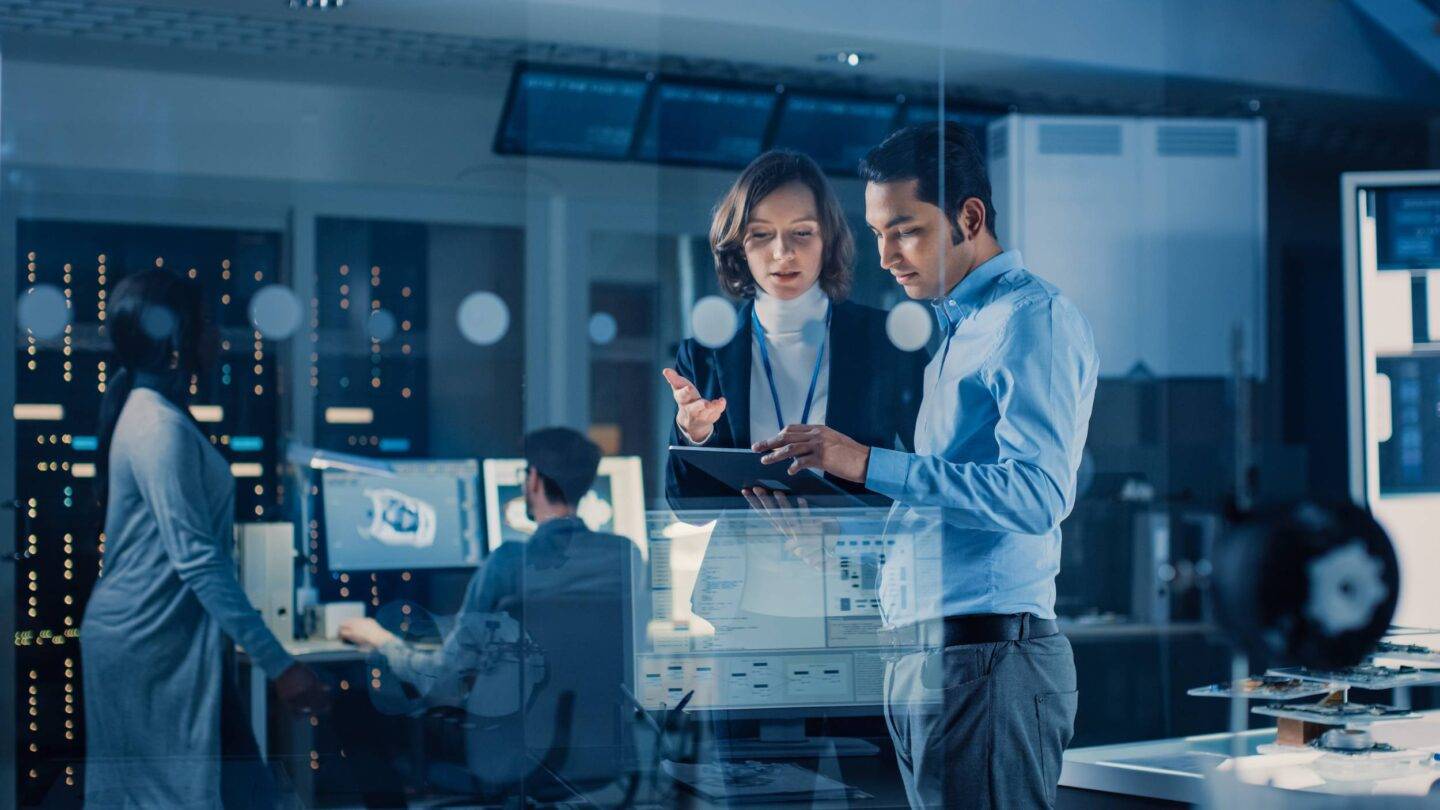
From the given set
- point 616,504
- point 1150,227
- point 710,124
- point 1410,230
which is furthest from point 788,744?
point 1150,227

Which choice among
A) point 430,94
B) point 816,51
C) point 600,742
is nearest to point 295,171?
point 430,94

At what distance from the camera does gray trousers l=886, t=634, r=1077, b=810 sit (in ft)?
7.83

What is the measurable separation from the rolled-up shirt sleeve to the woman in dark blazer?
0.20 meters

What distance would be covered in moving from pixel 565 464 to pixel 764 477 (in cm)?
105

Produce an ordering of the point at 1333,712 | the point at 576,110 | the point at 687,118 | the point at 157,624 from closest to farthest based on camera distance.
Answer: the point at 1333,712 → the point at 687,118 → the point at 157,624 → the point at 576,110

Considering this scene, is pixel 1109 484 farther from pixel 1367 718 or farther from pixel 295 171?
pixel 295 171

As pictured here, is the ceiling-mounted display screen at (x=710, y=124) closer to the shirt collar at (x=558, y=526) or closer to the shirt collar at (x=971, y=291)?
the shirt collar at (x=971, y=291)

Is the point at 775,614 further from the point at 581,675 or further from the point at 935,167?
the point at 935,167

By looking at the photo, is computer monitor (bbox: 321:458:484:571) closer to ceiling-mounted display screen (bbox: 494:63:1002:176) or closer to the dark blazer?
ceiling-mounted display screen (bbox: 494:63:1002:176)

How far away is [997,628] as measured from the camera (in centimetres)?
240

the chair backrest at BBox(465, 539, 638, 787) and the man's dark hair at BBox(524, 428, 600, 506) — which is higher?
the man's dark hair at BBox(524, 428, 600, 506)

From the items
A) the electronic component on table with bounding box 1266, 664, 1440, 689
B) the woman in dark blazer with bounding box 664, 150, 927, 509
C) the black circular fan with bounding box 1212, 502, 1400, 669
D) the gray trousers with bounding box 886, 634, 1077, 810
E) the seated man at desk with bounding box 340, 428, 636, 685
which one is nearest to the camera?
the black circular fan with bounding box 1212, 502, 1400, 669

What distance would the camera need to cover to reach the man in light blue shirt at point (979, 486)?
2393 mm

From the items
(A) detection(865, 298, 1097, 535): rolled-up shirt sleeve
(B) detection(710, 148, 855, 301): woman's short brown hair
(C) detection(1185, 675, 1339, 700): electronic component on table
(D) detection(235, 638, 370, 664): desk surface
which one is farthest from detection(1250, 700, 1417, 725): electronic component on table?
(D) detection(235, 638, 370, 664): desk surface
